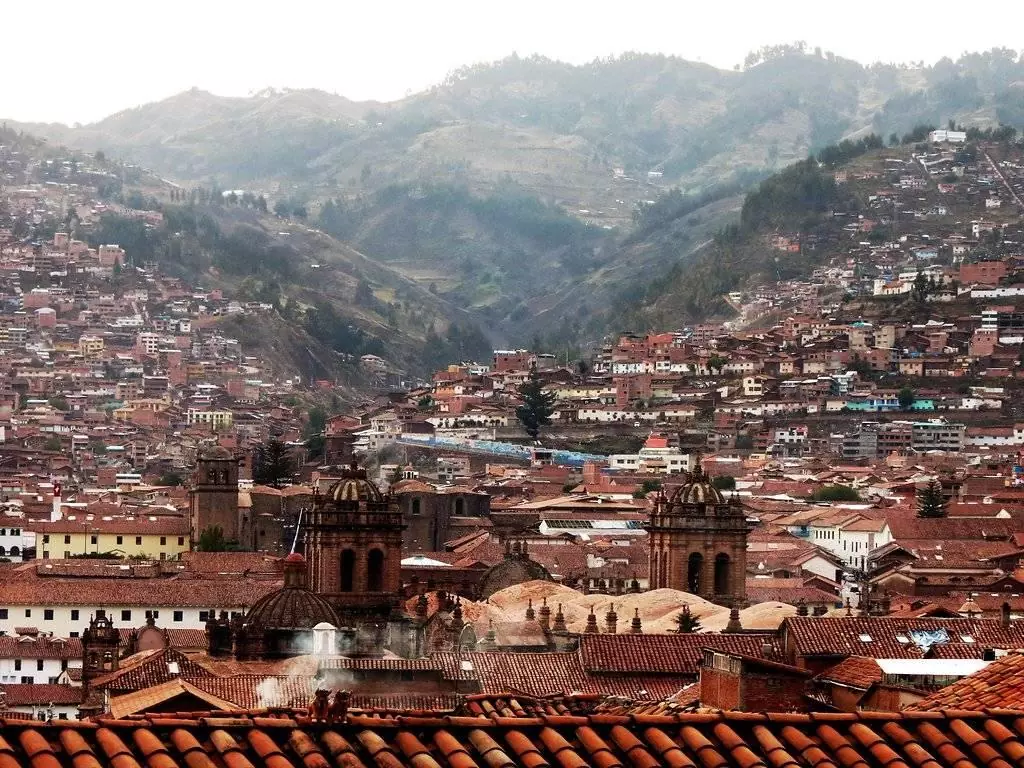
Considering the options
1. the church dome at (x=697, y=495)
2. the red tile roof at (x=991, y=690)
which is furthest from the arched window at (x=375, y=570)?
the red tile roof at (x=991, y=690)

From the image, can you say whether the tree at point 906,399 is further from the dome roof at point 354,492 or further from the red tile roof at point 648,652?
the red tile roof at point 648,652

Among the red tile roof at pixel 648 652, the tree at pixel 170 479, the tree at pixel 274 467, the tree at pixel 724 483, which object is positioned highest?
the red tile roof at pixel 648 652

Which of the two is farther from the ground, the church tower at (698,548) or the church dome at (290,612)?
the church dome at (290,612)

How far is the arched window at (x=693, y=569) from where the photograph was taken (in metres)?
70.9

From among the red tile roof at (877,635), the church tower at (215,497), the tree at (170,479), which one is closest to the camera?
the red tile roof at (877,635)

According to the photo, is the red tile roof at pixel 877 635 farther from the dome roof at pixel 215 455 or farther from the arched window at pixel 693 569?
the dome roof at pixel 215 455

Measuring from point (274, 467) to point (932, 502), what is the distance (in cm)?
3069

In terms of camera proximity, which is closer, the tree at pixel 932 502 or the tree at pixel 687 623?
the tree at pixel 687 623

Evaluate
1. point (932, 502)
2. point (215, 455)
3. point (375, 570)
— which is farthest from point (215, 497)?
point (375, 570)

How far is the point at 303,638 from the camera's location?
48.1m

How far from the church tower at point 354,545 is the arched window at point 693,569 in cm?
820

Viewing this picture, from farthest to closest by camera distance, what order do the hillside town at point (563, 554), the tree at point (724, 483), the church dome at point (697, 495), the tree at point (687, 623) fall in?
the tree at point (724, 483), the church dome at point (697, 495), the tree at point (687, 623), the hillside town at point (563, 554)

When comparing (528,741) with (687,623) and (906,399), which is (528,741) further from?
(906,399)

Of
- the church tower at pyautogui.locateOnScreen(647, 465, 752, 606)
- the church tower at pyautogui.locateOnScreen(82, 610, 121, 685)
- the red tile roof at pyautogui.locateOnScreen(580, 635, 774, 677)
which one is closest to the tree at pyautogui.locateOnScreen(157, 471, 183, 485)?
the church tower at pyautogui.locateOnScreen(647, 465, 752, 606)
